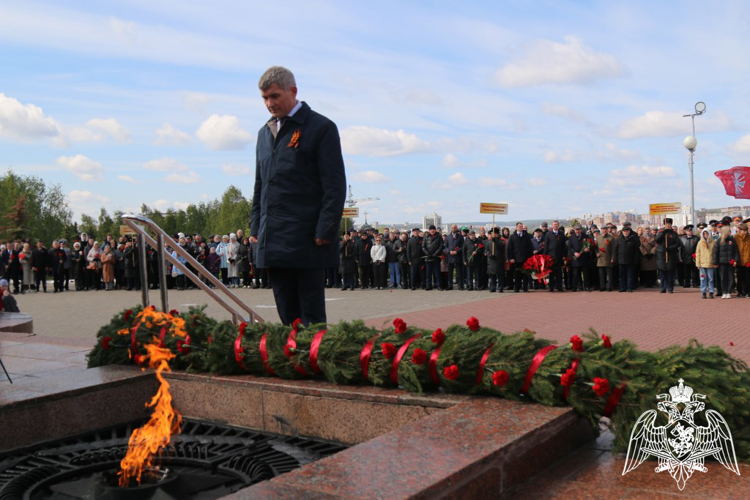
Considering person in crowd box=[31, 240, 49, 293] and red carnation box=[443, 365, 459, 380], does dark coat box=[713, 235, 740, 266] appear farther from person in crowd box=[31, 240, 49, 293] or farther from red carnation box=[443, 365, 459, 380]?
person in crowd box=[31, 240, 49, 293]


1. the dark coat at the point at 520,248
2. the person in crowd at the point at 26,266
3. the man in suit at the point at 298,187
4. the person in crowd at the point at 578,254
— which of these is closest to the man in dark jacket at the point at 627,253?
the person in crowd at the point at 578,254

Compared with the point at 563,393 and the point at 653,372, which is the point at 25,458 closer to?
the point at 563,393

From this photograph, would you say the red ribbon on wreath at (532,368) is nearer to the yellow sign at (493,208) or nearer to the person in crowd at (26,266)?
the yellow sign at (493,208)

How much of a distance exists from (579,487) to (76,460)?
2.46 meters

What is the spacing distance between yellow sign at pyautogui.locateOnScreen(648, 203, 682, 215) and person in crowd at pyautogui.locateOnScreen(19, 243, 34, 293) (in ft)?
80.2

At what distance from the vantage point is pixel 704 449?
2848mm

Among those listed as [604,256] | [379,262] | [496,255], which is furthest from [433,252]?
[604,256]

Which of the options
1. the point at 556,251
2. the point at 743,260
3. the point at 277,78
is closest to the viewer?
the point at 277,78

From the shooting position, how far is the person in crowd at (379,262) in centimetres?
2294

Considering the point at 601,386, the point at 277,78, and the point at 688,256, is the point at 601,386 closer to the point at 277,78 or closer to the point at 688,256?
the point at 277,78

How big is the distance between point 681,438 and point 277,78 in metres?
3.09

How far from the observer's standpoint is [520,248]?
19938 millimetres

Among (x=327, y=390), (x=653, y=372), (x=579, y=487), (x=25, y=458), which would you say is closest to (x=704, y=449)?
(x=653, y=372)

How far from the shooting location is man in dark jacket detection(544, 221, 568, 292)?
19656mm
